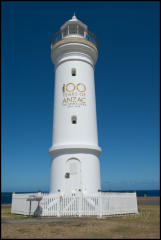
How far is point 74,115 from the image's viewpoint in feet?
60.5

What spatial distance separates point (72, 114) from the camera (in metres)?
18.4

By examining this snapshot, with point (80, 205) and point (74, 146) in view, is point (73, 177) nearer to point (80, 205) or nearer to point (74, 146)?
point (74, 146)

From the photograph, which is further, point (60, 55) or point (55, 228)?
point (60, 55)

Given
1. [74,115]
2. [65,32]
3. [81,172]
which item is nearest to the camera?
[81,172]

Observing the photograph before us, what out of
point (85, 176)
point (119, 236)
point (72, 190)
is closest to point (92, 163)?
point (85, 176)

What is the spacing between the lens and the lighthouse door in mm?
16734

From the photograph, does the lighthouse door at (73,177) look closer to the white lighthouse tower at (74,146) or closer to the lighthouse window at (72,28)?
the white lighthouse tower at (74,146)

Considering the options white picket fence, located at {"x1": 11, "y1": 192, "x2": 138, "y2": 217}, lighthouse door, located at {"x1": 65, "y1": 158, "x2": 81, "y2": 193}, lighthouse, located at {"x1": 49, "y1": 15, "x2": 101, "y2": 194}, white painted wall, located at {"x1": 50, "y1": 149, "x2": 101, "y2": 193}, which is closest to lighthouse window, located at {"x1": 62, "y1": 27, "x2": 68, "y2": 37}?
lighthouse, located at {"x1": 49, "y1": 15, "x2": 101, "y2": 194}

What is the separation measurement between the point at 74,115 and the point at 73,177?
4898 mm

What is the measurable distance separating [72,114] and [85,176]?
16.4ft

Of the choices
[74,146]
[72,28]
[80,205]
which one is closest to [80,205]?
[80,205]

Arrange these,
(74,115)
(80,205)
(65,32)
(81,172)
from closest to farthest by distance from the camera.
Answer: (80,205) < (81,172) < (74,115) < (65,32)

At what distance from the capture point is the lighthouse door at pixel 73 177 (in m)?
16.7

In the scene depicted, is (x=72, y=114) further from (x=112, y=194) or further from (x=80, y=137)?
(x=112, y=194)
